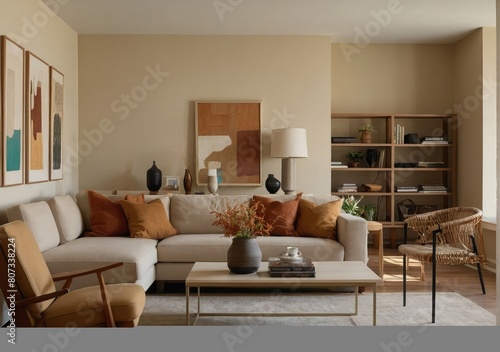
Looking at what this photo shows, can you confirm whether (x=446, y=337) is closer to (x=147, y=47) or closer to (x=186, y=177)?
(x=186, y=177)

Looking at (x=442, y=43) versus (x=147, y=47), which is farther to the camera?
(x=442, y=43)

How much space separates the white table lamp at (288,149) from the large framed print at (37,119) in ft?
7.79

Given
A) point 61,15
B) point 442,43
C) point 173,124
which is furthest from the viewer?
point 442,43

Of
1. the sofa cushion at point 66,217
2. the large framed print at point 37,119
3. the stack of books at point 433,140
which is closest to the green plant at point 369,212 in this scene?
the stack of books at point 433,140

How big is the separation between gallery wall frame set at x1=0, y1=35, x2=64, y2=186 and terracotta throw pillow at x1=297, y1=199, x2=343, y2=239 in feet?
7.92

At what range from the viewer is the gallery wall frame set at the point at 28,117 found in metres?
3.95

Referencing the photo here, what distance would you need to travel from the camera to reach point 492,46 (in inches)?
232

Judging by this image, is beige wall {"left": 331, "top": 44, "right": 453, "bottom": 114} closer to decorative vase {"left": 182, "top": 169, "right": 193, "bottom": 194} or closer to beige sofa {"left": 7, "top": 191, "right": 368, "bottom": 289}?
decorative vase {"left": 182, "top": 169, "right": 193, "bottom": 194}

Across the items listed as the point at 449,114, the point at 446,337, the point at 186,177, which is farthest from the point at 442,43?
the point at 446,337

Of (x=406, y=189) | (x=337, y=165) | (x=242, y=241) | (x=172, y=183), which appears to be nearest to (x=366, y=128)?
(x=337, y=165)

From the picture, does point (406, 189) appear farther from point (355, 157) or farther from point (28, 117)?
point (28, 117)

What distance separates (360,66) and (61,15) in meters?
3.71

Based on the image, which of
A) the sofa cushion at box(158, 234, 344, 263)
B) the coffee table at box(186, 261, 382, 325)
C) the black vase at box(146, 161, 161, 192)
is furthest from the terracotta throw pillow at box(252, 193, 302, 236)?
the black vase at box(146, 161, 161, 192)

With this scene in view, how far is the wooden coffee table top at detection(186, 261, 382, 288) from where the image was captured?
10.8ft
